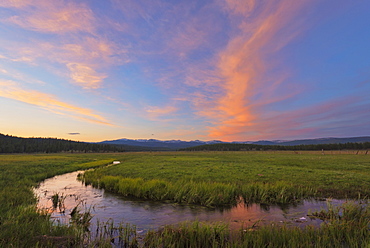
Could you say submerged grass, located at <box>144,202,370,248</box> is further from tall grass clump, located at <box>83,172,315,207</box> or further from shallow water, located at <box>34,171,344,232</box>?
tall grass clump, located at <box>83,172,315,207</box>

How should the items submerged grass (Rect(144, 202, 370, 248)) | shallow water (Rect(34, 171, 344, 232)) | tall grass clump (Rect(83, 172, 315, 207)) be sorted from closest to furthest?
1. submerged grass (Rect(144, 202, 370, 248))
2. shallow water (Rect(34, 171, 344, 232))
3. tall grass clump (Rect(83, 172, 315, 207))

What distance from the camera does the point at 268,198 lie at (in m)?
15.4

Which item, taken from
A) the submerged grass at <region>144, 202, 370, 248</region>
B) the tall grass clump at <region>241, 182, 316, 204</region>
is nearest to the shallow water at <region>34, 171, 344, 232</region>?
the tall grass clump at <region>241, 182, 316, 204</region>

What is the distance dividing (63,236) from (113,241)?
2.18 meters

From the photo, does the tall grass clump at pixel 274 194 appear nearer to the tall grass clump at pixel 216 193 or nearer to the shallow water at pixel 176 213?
the tall grass clump at pixel 216 193

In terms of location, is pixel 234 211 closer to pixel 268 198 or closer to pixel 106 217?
pixel 268 198

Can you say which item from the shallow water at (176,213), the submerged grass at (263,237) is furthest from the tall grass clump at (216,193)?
the submerged grass at (263,237)

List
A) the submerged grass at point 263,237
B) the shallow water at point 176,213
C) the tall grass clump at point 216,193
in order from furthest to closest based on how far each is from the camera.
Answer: the tall grass clump at point 216,193 → the shallow water at point 176,213 → the submerged grass at point 263,237

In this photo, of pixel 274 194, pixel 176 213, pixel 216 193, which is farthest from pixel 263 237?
pixel 274 194

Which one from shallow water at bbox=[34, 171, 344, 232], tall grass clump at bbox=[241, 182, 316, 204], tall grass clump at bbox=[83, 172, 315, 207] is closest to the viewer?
shallow water at bbox=[34, 171, 344, 232]

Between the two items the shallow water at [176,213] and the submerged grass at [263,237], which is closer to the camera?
the submerged grass at [263,237]

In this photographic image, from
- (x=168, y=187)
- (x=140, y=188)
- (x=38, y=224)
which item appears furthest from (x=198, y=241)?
(x=140, y=188)

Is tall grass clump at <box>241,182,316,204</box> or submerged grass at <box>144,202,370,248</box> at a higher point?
submerged grass at <box>144,202,370,248</box>

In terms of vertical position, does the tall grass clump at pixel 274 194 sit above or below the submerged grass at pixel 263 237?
below
